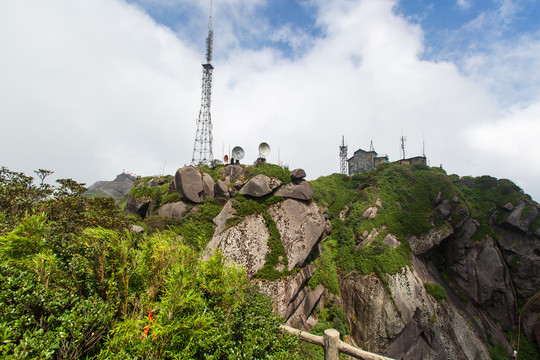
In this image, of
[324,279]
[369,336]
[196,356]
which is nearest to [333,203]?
[324,279]

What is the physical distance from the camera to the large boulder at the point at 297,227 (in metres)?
21.8

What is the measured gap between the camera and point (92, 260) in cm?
646

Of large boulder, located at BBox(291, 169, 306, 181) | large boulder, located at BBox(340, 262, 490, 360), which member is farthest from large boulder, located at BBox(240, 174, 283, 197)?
large boulder, located at BBox(340, 262, 490, 360)

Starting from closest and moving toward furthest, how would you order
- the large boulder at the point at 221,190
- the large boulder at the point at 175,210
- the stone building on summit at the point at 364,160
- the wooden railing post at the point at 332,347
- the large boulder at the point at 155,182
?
the wooden railing post at the point at 332,347
the large boulder at the point at 175,210
the large boulder at the point at 221,190
the large boulder at the point at 155,182
the stone building on summit at the point at 364,160

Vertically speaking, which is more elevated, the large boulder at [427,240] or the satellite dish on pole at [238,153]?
the satellite dish on pole at [238,153]

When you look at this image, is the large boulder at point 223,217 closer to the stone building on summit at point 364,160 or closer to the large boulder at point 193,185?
the large boulder at point 193,185

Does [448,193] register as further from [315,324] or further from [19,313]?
[19,313]

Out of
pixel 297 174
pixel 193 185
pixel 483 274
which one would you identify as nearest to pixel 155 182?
pixel 193 185

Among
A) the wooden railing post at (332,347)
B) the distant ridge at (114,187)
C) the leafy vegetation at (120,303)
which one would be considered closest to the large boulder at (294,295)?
the wooden railing post at (332,347)

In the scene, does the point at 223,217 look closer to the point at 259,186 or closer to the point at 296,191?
the point at 259,186

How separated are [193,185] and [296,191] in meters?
10.4

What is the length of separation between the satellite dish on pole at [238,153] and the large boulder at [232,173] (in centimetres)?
293

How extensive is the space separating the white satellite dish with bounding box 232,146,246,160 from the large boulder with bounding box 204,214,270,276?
1271 cm

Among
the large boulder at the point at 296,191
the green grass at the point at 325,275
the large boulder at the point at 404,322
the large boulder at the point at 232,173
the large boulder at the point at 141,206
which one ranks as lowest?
the large boulder at the point at 404,322
